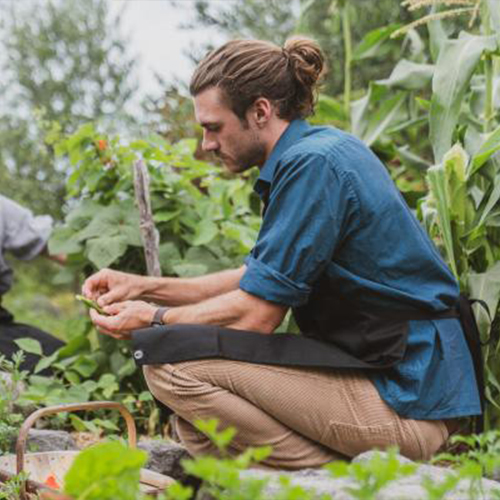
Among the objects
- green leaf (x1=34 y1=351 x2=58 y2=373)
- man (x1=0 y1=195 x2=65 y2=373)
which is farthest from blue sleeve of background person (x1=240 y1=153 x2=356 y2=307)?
man (x1=0 y1=195 x2=65 y2=373)

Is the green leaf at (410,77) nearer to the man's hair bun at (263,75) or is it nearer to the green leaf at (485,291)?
the man's hair bun at (263,75)

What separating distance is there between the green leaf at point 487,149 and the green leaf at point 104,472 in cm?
196

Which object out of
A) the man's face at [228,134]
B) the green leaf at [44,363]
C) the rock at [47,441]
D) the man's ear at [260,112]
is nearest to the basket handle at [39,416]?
the rock at [47,441]

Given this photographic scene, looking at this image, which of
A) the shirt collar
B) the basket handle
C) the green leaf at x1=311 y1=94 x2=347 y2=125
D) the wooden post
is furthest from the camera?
the green leaf at x1=311 y1=94 x2=347 y2=125

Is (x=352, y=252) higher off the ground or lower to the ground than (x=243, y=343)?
higher

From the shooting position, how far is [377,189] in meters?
2.63

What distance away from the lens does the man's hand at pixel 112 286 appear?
3.02 metres

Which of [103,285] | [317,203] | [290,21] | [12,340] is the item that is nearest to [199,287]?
[103,285]

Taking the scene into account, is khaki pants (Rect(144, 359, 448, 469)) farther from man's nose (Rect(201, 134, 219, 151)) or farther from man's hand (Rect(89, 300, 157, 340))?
man's nose (Rect(201, 134, 219, 151))

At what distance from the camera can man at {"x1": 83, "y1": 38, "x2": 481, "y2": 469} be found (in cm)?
256

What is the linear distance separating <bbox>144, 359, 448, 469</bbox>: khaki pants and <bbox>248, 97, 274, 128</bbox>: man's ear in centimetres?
77

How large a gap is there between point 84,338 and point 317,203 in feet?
6.09

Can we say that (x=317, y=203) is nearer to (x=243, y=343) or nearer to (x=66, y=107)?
(x=243, y=343)

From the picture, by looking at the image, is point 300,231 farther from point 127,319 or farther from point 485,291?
point 485,291
